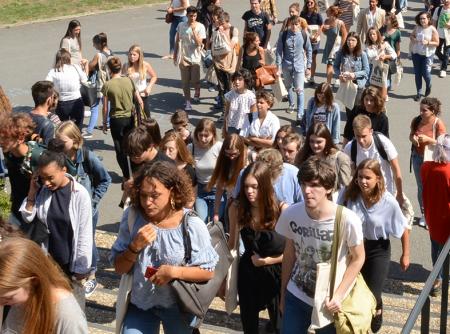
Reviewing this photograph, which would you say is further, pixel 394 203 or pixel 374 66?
pixel 374 66

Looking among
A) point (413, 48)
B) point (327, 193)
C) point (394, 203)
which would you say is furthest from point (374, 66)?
point (327, 193)

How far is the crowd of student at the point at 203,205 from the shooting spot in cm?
518

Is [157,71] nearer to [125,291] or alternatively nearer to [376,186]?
[376,186]

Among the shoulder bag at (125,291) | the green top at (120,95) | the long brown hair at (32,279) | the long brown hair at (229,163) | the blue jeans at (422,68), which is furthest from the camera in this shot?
the blue jeans at (422,68)

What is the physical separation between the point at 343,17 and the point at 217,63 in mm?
4820

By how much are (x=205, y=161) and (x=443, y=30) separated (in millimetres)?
10581

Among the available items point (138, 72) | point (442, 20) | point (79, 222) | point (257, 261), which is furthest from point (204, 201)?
point (442, 20)

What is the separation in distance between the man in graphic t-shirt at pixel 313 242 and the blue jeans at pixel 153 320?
78 centimetres

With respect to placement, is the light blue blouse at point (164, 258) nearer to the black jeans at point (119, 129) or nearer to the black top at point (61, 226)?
the black top at point (61, 226)

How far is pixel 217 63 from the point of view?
14383mm

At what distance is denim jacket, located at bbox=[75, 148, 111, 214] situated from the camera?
24.8 feet

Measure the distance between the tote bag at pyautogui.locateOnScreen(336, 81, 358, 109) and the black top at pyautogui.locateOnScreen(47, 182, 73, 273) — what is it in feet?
24.9

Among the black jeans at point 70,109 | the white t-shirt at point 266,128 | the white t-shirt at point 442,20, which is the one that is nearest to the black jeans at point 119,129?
the black jeans at point 70,109

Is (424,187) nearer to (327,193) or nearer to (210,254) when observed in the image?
(327,193)
